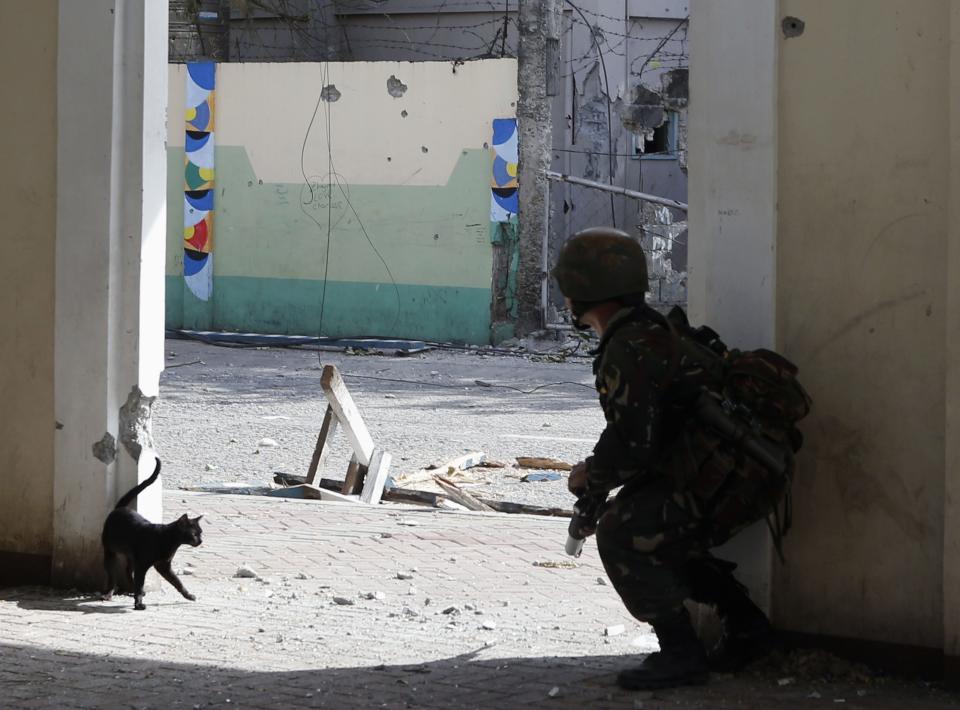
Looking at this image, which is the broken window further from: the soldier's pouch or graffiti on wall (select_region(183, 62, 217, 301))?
the soldier's pouch

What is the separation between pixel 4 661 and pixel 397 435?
652 cm

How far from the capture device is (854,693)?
3.98 m

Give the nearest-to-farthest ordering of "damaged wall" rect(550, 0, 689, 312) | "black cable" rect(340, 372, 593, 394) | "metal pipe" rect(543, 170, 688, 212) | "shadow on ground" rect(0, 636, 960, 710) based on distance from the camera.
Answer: "shadow on ground" rect(0, 636, 960, 710) < "black cable" rect(340, 372, 593, 394) < "metal pipe" rect(543, 170, 688, 212) < "damaged wall" rect(550, 0, 689, 312)

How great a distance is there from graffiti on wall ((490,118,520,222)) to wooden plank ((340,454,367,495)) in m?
10.1

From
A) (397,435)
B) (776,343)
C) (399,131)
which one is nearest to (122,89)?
(776,343)

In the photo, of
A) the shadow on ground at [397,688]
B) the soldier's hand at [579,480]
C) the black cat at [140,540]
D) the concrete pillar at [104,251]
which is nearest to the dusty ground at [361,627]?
the shadow on ground at [397,688]

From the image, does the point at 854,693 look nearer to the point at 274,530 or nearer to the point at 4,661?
the point at 4,661

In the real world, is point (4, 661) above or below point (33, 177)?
below

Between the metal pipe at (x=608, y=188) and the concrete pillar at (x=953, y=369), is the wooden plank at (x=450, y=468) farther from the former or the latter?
the metal pipe at (x=608, y=188)

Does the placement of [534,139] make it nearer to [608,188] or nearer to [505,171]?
[505,171]

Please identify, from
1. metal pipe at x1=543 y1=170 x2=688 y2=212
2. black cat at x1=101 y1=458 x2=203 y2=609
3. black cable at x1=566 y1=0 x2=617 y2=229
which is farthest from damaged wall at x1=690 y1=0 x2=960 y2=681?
black cable at x1=566 y1=0 x2=617 y2=229

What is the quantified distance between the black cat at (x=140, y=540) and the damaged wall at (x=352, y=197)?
13.3 m

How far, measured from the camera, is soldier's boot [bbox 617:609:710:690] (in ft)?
13.1

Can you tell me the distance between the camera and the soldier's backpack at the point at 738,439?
3850 mm
